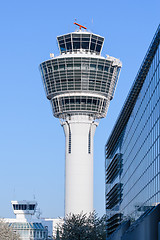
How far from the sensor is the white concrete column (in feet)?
524

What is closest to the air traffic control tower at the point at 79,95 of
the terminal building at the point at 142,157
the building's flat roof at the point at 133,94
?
the building's flat roof at the point at 133,94

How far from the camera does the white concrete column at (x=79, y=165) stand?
15975 centimetres

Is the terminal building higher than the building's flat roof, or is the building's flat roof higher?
the building's flat roof

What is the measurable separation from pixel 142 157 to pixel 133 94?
1722 cm

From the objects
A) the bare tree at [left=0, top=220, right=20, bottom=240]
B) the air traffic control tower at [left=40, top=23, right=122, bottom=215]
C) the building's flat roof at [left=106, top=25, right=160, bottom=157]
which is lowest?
the bare tree at [left=0, top=220, right=20, bottom=240]

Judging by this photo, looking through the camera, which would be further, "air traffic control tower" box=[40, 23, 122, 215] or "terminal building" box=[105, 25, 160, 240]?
"air traffic control tower" box=[40, 23, 122, 215]

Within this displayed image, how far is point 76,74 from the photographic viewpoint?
162500 millimetres

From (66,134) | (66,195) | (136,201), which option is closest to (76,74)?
(66,134)

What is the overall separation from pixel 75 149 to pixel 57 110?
1355 centimetres

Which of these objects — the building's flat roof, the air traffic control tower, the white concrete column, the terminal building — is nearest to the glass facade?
the air traffic control tower

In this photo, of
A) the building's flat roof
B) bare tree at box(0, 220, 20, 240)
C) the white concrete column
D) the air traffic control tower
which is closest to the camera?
the building's flat roof

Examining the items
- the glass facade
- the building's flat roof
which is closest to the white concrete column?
the glass facade

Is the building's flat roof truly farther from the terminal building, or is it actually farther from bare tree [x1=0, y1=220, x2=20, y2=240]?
bare tree [x1=0, y1=220, x2=20, y2=240]

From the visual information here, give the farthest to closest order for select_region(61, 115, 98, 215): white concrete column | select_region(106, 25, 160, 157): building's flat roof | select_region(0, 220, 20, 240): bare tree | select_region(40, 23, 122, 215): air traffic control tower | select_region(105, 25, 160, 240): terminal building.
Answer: select_region(40, 23, 122, 215): air traffic control tower
select_region(61, 115, 98, 215): white concrete column
select_region(0, 220, 20, 240): bare tree
select_region(106, 25, 160, 157): building's flat roof
select_region(105, 25, 160, 240): terminal building
